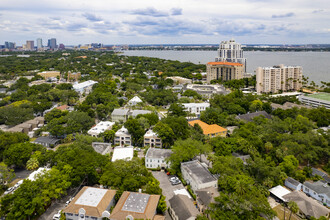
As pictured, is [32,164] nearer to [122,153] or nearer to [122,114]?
[122,153]

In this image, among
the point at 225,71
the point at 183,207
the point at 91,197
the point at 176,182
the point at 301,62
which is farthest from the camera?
the point at 301,62

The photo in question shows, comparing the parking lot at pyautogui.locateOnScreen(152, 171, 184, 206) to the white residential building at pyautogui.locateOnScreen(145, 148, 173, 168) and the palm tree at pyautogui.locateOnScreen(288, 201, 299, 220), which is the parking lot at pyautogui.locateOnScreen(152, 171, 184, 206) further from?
the palm tree at pyautogui.locateOnScreen(288, 201, 299, 220)

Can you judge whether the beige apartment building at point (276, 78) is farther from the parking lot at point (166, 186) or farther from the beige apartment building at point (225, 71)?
the parking lot at point (166, 186)

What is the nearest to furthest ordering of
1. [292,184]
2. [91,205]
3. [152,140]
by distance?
1. [91,205]
2. [292,184]
3. [152,140]

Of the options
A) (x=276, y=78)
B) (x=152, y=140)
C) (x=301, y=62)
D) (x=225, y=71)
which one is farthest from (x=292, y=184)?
(x=301, y=62)

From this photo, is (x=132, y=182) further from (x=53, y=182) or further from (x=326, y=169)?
(x=326, y=169)

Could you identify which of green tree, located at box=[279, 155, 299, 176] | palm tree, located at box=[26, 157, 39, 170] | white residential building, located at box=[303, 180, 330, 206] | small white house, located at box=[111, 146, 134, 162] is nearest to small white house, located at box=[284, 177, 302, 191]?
white residential building, located at box=[303, 180, 330, 206]

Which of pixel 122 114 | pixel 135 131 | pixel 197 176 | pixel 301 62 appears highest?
pixel 301 62
